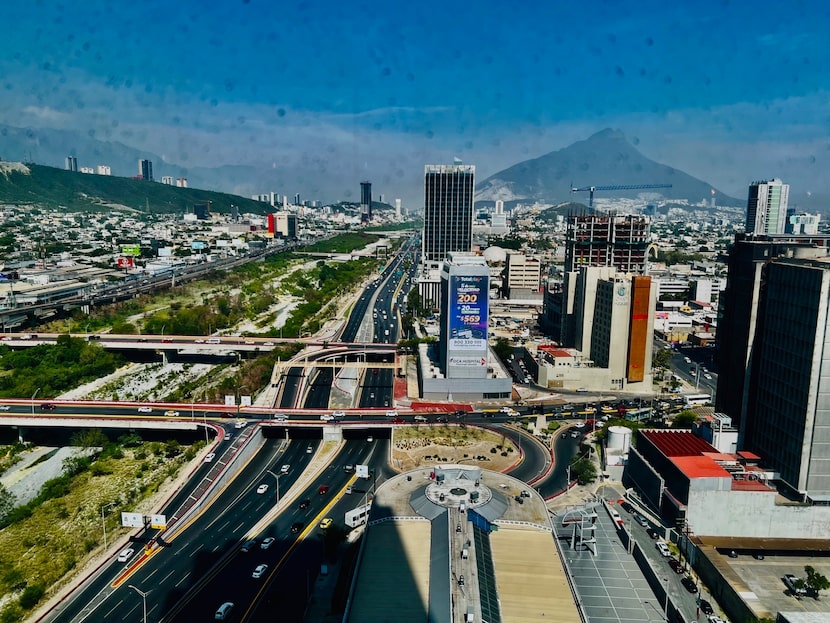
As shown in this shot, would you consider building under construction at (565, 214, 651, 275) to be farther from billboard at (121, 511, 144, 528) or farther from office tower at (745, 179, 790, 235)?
office tower at (745, 179, 790, 235)

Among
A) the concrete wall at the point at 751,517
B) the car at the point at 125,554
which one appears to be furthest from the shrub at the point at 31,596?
the concrete wall at the point at 751,517

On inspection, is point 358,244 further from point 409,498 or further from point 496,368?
point 409,498

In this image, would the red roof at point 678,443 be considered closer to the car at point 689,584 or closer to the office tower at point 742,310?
the office tower at point 742,310

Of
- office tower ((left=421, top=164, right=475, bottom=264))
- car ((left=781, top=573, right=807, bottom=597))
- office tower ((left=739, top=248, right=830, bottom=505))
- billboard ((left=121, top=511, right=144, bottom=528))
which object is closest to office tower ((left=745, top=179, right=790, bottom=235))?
office tower ((left=421, top=164, right=475, bottom=264))

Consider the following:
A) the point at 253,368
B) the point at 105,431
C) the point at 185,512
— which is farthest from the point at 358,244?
the point at 185,512

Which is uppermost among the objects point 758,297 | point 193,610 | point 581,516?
point 758,297

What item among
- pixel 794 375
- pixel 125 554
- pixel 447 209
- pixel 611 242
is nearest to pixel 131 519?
pixel 125 554

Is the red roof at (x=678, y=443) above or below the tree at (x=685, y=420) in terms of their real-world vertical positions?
above
